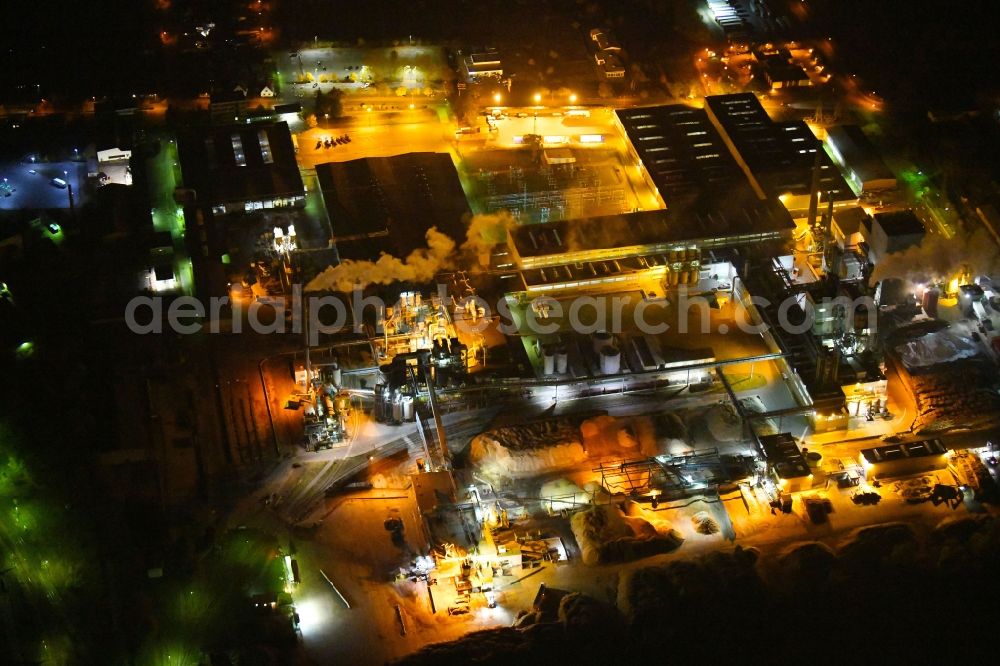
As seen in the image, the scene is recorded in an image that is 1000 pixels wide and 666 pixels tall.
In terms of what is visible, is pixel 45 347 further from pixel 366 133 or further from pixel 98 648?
pixel 366 133

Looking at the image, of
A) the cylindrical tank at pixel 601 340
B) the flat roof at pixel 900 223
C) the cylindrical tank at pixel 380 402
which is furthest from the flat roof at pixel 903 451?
the cylindrical tank at pixel 380 402

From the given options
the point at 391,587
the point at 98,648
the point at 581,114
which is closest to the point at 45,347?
the point at 98,648

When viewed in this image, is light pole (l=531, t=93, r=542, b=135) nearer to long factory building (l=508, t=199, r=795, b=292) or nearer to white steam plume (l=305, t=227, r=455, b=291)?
long factory building (l=508, t=199, r=795, b=292)

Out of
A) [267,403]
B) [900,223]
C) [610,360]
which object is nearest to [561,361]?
[610,360]

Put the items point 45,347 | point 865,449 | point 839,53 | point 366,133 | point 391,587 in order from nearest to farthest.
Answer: point 391,587 < point 865,449 < point 45,347 < point 366,133 < point 839,53

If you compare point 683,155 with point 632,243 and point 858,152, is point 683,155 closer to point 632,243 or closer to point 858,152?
point 632,243
